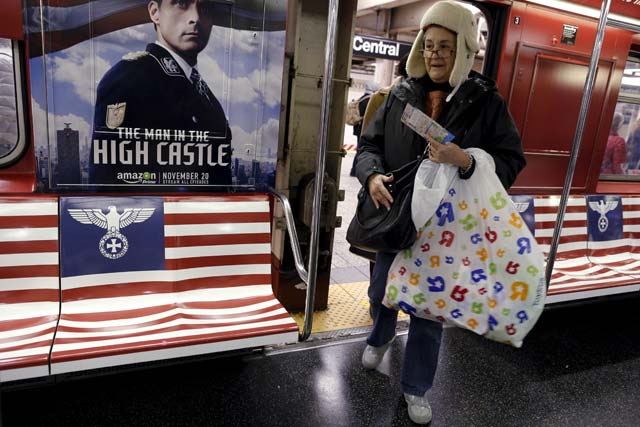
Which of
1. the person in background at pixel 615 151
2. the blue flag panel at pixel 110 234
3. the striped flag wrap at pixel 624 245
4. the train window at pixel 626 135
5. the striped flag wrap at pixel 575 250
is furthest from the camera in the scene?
the person in background at pixel 615 151

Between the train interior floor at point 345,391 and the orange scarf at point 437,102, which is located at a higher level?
the orange scarf at point 437,102

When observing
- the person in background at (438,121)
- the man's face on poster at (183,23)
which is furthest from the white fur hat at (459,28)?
the man's face on poster at (183,23)

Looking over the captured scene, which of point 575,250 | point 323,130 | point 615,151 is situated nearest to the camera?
point 323,130

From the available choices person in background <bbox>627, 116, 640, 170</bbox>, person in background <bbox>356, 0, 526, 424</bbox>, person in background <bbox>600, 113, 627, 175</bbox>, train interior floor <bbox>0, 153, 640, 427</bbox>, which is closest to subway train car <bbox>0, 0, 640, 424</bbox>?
train interior floor <bbox>0, 153, 640, 427</bbox>

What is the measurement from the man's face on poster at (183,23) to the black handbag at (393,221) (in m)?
1.15

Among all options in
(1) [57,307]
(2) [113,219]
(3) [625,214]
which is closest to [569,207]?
(3) [625,214]

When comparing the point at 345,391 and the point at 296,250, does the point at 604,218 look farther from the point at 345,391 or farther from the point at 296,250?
the point at 296,250

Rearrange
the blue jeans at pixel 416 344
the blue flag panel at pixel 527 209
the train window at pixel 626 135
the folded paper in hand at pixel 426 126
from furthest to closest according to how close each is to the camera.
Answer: the train window at pixel 626 135
the blue flag panel at pixel 527 209
the blue jeans at pixel 416 344
the folded paper in hand at pixel 426 126

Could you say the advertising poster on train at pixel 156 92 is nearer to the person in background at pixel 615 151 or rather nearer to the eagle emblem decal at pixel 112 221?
the eagle emblem decal at pixel 112 221

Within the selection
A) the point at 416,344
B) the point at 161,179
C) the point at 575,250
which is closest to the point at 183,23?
the point at 161,179

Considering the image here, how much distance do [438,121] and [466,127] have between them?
0.12 meters

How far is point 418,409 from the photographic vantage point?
7.55 ft

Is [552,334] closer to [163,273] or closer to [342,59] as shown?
[342,59]

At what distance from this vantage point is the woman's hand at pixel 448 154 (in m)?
1.86
